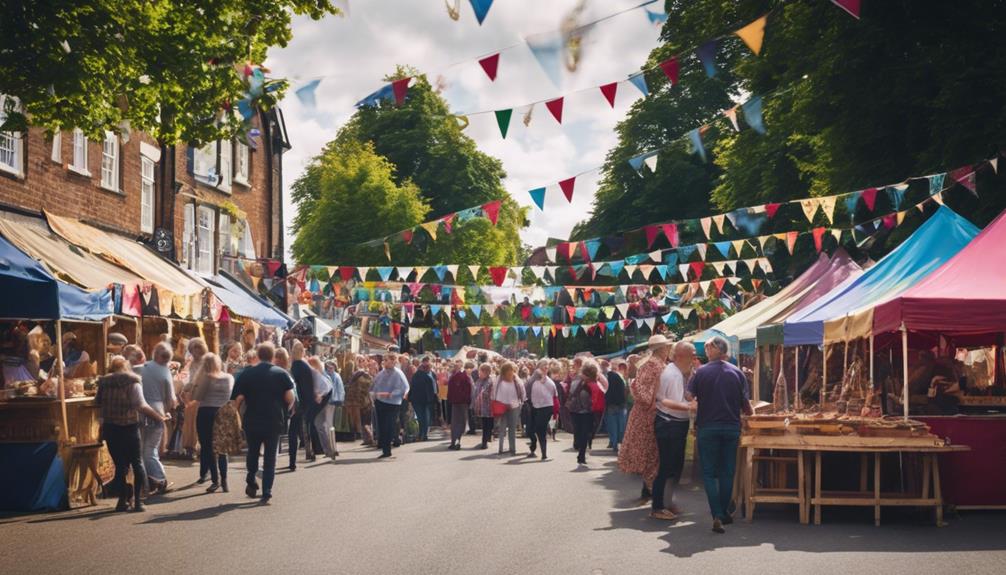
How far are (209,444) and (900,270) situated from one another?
32.1 feet

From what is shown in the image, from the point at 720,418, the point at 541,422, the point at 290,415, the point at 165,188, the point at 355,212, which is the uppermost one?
the point at 355,212

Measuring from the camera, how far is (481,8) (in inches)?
438

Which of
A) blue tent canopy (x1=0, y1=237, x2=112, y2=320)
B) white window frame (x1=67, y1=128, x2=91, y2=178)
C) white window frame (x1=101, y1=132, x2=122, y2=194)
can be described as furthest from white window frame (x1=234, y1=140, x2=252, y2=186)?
blue tent canopy (x1=0, y1=237, x2=112, y2=320)

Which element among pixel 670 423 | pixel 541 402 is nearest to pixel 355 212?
pixel 541 402

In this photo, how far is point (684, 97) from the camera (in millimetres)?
50406

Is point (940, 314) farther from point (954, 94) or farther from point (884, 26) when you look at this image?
point (884, 26)

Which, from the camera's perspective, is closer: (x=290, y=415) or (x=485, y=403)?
(x=290, y=415)

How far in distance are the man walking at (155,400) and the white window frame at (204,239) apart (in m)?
17.5

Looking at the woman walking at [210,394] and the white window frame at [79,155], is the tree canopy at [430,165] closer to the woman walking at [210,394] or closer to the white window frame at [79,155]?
the white window frame at [79,155]

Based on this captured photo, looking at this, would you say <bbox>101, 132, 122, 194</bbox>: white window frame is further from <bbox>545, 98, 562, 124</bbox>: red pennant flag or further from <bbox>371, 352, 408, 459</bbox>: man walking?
<bbox>545, 98, 562, 124</bbox>: red pennant flag

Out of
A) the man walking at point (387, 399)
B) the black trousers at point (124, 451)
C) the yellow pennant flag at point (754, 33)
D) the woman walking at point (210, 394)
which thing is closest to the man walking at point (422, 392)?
the man walking at point (387, 399)

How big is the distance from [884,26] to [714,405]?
12.6 meters

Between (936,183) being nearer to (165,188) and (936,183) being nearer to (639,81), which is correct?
(639,81)

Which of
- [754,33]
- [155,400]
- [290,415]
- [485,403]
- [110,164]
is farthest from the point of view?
[110,164]
